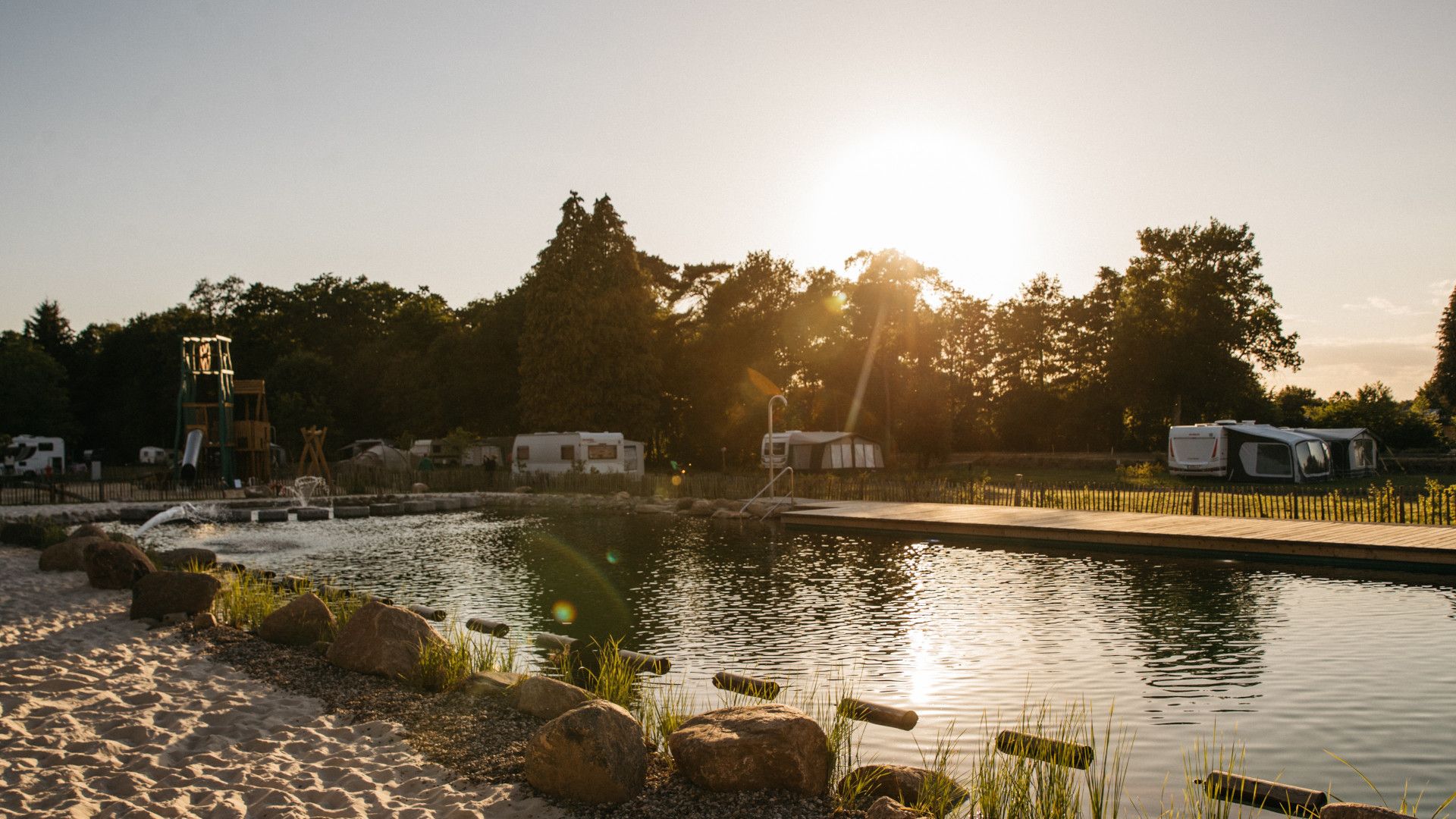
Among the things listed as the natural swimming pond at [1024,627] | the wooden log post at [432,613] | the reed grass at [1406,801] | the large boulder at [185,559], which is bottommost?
the reed grass at [1406,801]

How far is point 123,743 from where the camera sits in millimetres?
5793

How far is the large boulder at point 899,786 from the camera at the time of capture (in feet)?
16.7

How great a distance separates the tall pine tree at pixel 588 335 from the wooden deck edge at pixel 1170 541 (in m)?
20.9

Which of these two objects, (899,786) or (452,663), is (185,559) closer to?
(452,663)

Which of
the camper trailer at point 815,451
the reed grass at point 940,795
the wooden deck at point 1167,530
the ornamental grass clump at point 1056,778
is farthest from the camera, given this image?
the camper trailer at point 815,451

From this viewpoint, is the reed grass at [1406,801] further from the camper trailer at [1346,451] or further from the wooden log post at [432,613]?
the camper trailer at [1346,451]

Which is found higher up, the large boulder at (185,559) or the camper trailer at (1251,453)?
the camper trailer at (1251,453)

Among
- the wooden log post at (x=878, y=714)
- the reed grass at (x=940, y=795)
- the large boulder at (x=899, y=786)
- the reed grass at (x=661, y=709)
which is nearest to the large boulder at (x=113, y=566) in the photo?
the reed grass at (x=661, y=709)

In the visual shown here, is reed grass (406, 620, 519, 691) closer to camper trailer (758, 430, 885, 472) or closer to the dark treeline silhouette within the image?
camper trailer (758, 430, 885, 472)

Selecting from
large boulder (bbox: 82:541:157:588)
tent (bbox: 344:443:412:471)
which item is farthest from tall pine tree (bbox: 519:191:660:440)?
large boulder (bbox: 82:541:157:588)

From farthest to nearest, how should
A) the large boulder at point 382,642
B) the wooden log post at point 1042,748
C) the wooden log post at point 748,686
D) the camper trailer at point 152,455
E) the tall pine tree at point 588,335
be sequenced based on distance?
the camper trailer at point 152,455 → the tall pine tree at point 588,335 → the large boulder at point 382,642 → the wooden log post at point 748,686 → the wooden log post at point 1042,748

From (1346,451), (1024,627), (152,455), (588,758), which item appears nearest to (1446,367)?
(1346,451)

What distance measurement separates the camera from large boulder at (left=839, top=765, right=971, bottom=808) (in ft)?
16.7

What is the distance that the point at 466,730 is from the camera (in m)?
6.18
